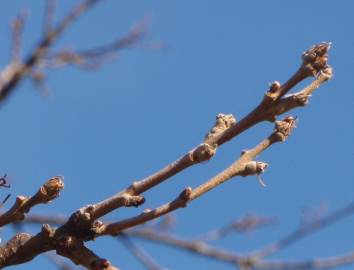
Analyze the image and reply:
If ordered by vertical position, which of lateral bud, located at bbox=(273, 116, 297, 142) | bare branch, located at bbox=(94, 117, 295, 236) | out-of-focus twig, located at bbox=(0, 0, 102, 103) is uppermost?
out-of-focus twig, located at bbox=(0, 0, 102, 103)

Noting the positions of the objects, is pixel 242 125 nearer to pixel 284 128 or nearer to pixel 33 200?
pixel 284 128

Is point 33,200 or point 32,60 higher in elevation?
point 32,60

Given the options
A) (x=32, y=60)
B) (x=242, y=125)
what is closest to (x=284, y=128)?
(x=242, y=125)

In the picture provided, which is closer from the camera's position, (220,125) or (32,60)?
(220,125)

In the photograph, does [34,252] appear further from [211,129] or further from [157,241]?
[157,241]

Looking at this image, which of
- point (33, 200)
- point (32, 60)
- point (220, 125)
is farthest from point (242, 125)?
point (32, 60)

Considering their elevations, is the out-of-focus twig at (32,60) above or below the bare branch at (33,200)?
above

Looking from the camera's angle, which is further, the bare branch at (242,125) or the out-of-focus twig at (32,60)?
the out-of-focus twig at (32,60)

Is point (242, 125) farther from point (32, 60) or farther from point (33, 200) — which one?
point (32, 60)

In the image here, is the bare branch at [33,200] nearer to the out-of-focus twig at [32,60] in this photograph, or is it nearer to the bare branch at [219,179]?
the bare branch at [219,179]

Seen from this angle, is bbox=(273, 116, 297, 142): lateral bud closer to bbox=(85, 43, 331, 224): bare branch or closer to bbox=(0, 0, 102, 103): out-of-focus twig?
bbox=(85, 43, 331, 224): bare branch

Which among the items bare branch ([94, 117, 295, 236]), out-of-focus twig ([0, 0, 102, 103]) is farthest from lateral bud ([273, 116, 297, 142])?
out-of-focus twig ([0, 0, 102, 103])

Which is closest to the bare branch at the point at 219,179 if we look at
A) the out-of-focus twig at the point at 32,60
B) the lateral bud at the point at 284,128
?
the lateral bud at the point at 284,128

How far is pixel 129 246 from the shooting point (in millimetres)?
3174
